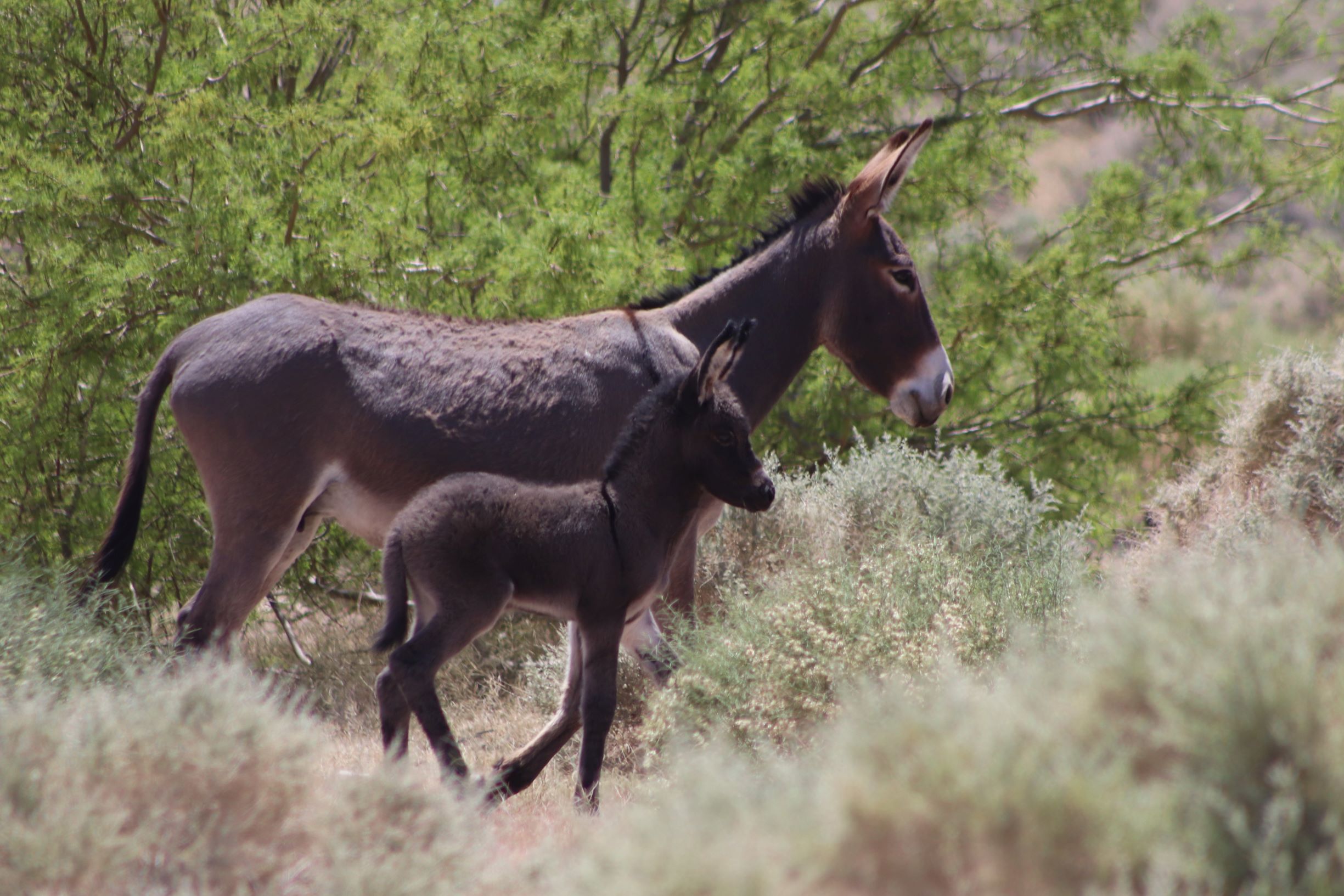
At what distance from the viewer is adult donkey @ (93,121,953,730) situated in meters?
4.78

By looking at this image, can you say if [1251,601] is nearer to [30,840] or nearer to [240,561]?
[30,840]

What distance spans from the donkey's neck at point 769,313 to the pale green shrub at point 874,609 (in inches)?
33.2

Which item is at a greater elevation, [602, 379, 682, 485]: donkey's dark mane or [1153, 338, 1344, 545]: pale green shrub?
[602, 379, 682, 485]: donkey's dark mane

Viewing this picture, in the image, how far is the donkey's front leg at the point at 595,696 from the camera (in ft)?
13.9

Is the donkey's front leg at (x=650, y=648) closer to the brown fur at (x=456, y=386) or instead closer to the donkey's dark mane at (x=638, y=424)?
the brown fur at (x=456, y=386)

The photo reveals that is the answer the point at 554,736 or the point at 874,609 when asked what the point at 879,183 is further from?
the point at 554,736

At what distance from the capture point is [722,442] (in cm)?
454

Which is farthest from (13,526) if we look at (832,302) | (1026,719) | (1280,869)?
(1280,869)

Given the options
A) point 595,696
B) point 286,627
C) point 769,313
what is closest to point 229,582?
point 595,696

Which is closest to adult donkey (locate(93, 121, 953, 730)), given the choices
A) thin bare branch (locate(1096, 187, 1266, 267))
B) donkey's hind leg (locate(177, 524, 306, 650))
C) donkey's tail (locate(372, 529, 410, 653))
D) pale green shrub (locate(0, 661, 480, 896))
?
donkey's hind leg (locate(177, 524, 306, 650))

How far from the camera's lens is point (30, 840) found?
9.08 feet

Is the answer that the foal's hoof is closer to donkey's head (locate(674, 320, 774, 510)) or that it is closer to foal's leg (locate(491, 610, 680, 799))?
foal's leg (locate(491, 610, 680, 799))

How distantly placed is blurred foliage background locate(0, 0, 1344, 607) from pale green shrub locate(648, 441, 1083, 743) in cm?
223

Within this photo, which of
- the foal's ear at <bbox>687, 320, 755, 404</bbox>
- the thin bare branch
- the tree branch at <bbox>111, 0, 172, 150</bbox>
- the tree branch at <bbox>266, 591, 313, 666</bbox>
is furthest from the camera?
the thin bare branch
